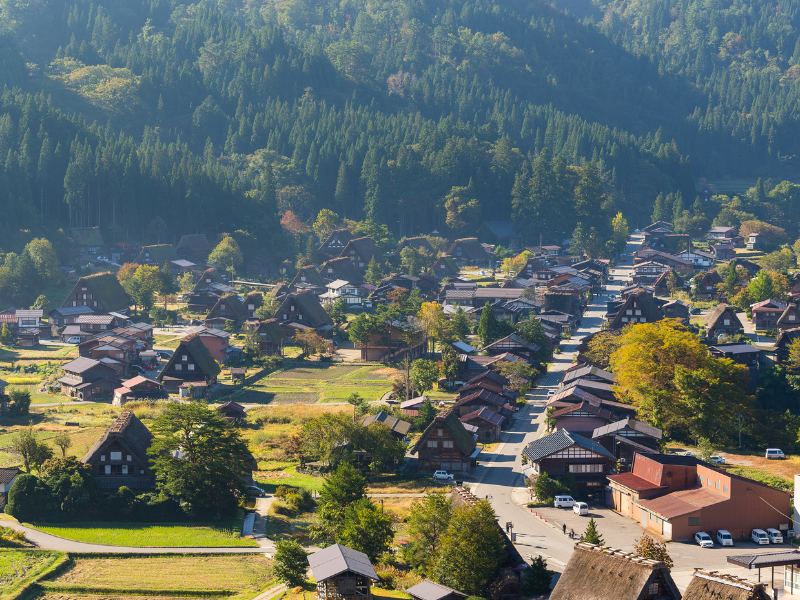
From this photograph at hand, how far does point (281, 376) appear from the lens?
79.6 meters

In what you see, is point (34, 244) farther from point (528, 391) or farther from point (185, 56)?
point (185, 56)

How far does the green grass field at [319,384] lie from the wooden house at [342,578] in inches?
1299

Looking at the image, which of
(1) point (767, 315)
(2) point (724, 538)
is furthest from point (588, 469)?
(1) point (767, 315)

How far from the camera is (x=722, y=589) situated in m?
34.1

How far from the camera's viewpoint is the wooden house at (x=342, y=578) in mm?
38406

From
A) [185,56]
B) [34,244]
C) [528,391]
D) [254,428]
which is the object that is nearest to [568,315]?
[528,391]

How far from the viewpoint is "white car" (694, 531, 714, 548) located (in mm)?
46656

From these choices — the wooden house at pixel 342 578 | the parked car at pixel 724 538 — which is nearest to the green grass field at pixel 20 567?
the wooden house at pixel 342 578

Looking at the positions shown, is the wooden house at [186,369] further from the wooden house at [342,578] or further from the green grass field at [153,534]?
the wooden house at [342,578]

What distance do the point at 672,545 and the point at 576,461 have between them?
8.19m

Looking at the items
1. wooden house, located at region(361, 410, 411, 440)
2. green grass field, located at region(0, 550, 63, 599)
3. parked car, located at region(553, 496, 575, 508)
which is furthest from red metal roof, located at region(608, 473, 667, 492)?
green grass field, located at region(0, 550, 63, 599)

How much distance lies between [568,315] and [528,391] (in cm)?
2191

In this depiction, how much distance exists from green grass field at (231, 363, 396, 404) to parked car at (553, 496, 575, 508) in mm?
21733

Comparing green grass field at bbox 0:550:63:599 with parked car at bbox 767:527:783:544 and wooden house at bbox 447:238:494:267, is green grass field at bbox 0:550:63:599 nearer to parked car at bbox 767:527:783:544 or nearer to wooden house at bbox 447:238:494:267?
parked car at bbox 767:527:783:544
